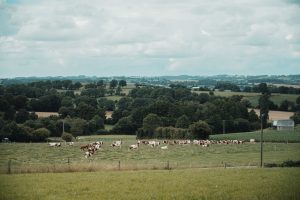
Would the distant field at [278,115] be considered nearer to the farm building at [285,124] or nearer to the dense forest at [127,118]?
the dense forest at [127,118]

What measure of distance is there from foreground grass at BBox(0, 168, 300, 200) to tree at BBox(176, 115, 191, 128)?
220 ft

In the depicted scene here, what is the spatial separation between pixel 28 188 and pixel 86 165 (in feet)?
40.1

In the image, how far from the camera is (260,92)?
127 meters

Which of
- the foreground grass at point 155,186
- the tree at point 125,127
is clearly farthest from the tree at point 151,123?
the foreground grass at point 155,186

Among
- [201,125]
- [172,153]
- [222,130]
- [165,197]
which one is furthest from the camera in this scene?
[222,130]

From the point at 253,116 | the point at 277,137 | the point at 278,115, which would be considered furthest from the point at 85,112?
the point at 277,137

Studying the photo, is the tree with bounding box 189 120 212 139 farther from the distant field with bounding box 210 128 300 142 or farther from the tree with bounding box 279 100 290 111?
the tree with bounding box 279 100 290 111

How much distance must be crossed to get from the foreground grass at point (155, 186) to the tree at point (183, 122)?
66.9 metres

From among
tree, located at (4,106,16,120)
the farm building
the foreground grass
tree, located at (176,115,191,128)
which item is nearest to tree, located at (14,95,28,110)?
tree, located at (4,106,16,120)

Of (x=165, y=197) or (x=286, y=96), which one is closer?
(x=165, y=197)

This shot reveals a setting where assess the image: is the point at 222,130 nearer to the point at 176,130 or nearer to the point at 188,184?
the point at 176,130

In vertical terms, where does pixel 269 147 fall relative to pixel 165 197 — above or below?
below

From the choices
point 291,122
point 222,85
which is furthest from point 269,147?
point 222,85

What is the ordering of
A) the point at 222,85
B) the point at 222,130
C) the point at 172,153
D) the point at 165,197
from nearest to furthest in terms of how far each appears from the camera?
1. the point at 165,197
2. the point at 172,153
3. the point at 222,130
4. the point at 222,85
